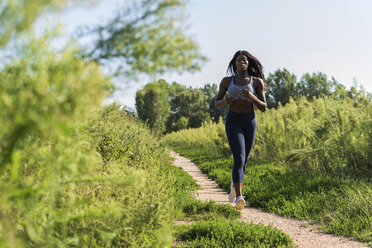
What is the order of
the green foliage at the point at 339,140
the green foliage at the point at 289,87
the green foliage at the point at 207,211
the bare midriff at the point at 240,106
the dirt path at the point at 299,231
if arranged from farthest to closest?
the green foliage at the point at 289,87
the green foliage at the point at 339,140
the bare midriff at the point at 240,106
the green foliage at the point at 207,211
the dirt path at the point at 299,231

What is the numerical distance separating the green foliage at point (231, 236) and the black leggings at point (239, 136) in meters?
0.85

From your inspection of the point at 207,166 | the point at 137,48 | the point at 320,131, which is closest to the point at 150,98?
the point at 207,166

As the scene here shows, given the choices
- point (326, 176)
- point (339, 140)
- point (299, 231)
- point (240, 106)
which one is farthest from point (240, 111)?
point (326, 176)

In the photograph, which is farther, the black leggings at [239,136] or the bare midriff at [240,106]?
the bare midriff at [240,106]

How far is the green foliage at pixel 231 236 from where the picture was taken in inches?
140

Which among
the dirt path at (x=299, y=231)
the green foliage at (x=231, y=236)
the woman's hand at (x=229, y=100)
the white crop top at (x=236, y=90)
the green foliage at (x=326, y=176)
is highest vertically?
the white crop top at (x=236, y=90)

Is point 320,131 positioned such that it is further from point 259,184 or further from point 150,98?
point 150,98

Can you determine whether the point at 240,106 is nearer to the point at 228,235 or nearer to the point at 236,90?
the point at 236,90

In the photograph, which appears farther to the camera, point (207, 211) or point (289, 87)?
point (289, 87)

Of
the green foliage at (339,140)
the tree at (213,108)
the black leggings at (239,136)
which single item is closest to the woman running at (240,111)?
the black leggings at (239,136)

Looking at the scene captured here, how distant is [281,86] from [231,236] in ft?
195

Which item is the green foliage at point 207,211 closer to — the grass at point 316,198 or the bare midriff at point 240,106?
the grass at point 316,198

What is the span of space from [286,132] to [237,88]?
4.90 m

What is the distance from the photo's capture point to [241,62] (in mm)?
5148
